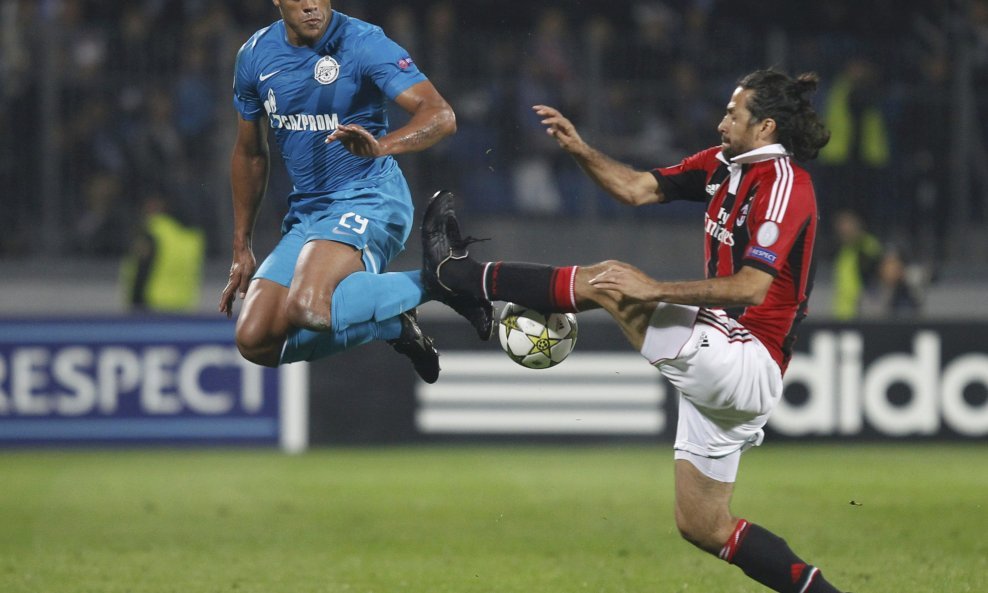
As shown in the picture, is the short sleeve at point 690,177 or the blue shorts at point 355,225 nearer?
the short sleeve at point 690,177

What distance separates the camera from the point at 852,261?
12961mm

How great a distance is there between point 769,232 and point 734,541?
4.01 feet

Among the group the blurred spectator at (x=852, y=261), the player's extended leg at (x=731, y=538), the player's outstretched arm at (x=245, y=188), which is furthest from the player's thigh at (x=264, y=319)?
the blurred spectator at (x=852, y=261)

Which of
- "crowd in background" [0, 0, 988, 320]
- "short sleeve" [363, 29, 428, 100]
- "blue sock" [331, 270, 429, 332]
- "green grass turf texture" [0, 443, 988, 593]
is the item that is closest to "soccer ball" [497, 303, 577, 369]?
"blue sock" [331, 270, 429, 332]

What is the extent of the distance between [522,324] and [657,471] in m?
5.23

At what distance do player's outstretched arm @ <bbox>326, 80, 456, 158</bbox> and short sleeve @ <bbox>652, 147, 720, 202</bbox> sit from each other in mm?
948

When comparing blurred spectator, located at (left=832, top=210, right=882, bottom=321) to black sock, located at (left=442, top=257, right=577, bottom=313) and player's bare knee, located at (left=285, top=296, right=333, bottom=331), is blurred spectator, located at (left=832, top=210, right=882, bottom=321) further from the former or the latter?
player's bare knee, located at (left=285, top=296, right=333, bottom=331)

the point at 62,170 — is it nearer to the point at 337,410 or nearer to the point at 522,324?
the point at 337,410

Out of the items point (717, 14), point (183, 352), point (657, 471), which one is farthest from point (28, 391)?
point (717, 14)

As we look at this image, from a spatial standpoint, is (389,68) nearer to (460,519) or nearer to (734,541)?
(734,541)

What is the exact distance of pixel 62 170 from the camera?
1296 cm

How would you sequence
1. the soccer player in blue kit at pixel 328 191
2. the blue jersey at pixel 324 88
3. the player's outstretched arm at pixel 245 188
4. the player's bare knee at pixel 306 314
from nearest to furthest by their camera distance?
the player's bare knee at pixel 306 314, the soccer player in blue kit at pixel 328 191, the blue jersey at pixel 324 88, the player's outstretched arm at pixel 245 188

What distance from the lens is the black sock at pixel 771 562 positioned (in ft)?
18.4

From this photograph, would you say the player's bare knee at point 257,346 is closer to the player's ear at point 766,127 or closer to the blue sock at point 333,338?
the blue sock at point 333,338
